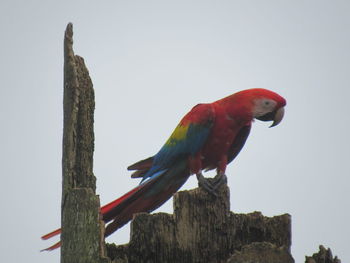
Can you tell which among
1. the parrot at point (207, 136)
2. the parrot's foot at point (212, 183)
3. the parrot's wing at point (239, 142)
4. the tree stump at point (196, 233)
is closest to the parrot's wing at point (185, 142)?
the parrot at point (207, 136)

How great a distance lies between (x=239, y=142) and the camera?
5.07 meters

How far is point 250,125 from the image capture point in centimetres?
504

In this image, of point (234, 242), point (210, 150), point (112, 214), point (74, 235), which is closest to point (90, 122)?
point (74, 235)

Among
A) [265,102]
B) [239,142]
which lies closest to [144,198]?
[239,142]

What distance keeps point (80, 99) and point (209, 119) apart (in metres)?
2.21

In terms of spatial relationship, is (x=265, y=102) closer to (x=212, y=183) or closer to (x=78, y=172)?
(x=212, y=183)

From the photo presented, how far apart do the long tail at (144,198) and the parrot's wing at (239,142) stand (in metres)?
0.57

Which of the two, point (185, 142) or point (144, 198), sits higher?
point (185, 142)

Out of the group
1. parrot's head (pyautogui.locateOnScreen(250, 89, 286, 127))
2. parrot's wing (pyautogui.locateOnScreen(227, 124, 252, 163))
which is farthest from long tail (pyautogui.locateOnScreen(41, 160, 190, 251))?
parrot's head (pyautogui.locateOnScreen(250, 89, 286, 127))

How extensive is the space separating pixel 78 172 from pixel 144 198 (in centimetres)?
157

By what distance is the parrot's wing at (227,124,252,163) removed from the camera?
5.03 metres

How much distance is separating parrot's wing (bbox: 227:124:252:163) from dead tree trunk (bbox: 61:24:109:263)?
245cm

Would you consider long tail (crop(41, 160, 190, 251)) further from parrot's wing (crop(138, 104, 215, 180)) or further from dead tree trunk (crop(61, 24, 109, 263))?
dead tree trunk (crop(61, 24, 109, 263))

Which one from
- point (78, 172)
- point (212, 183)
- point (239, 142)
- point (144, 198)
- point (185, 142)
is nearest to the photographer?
point (78, 172)
